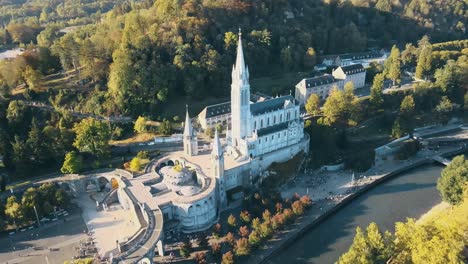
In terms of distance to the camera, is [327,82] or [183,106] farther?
[327,82]

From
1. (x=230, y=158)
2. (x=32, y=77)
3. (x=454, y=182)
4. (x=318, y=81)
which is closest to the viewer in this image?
(x=454, y=182)

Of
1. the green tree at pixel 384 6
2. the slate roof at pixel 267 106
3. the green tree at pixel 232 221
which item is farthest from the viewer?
the green tree at pixel 384 6

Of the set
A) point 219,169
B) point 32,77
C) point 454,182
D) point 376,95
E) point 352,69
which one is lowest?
point 454,182

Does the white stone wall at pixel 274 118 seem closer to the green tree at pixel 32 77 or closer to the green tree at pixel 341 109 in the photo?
the green tree at pixel 341 109

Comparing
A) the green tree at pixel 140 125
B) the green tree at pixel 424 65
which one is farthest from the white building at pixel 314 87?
the green tree at pixel 140 125

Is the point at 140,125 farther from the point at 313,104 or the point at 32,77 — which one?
the point at 313,104

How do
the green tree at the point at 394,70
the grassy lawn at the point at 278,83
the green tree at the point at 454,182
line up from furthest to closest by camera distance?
the green tree at the point at 394,70 < the grassy lawn at the point at 278,83 < the green tree at the point at 454,182

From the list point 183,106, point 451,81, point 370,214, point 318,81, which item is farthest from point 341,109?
point 451,81
